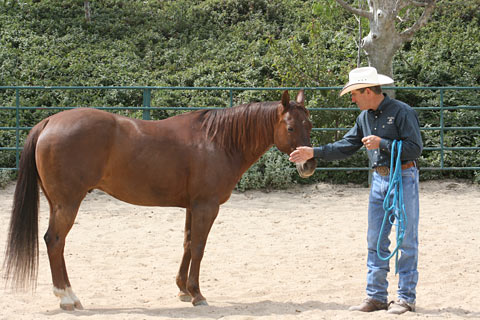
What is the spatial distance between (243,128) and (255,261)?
1.70 meters

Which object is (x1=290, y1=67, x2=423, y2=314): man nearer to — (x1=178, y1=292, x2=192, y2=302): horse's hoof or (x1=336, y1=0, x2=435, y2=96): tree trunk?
(x1=178, y1=292, x2=192, y2=302): horse's hoof

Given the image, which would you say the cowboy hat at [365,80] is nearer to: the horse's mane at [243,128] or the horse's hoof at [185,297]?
the horse's mane at [243,128]

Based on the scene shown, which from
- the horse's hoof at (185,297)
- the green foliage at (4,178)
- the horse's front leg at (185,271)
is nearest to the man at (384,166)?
the horse's front leg at (185,271)

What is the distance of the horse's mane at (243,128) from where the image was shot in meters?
4.37

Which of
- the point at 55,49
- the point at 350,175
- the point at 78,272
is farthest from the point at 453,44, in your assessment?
the point at 78,272

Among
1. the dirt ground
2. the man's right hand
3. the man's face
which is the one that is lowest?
the dirt ground

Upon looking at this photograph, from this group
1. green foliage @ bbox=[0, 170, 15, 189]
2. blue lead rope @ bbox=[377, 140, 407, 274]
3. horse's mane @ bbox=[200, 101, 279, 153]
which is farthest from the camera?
green foliage @ bbox=[0, 170, 15, 189]

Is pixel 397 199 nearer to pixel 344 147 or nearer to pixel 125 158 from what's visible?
pixel 344 147

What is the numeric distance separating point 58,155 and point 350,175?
22.9 ft

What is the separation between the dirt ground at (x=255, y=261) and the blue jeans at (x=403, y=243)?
18 cm

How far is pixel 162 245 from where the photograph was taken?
6176 mm

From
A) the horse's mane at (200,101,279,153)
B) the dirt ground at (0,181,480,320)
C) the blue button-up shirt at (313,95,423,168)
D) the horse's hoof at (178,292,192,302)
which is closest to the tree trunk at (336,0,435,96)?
the dirt ground at (0,181,480,320)

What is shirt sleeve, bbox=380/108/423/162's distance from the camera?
3.70 meters

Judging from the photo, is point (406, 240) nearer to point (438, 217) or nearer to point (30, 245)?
point (30, 245)
